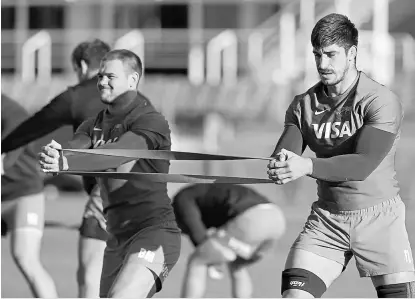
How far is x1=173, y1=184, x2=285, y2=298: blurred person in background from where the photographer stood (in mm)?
9031

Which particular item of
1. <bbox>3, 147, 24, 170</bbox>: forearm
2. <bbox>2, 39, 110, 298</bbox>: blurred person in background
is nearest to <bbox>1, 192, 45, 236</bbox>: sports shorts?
<bbox>3, 147, 24, 170</bbox>: forearm

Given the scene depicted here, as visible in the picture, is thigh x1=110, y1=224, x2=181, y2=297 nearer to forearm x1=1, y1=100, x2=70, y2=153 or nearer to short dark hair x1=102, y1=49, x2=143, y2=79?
short dark hair x1=102, y1=49, x2=143, y2=79

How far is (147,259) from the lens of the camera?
623cm

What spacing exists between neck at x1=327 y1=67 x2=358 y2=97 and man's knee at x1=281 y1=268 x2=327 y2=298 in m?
0.94

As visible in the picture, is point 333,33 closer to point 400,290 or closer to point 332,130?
point 332,130

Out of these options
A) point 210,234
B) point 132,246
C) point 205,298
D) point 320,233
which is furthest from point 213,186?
point 320,233

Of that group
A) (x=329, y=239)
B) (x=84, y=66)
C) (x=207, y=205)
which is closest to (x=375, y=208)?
(x=329, y=239)

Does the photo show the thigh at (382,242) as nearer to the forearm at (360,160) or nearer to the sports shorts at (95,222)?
the forearm at (360,160)

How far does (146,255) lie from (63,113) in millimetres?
1677

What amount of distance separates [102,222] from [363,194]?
305 cm

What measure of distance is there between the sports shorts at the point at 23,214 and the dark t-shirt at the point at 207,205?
114 centimetres

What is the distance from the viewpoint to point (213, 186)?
9141mm

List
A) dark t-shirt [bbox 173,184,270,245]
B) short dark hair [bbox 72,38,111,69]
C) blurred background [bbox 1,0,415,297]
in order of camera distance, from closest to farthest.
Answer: short dark hair [bbox 72,38,111,69]
dark t-shirt [bbox 173,184,270,245]
blurred background [bbox 1,0,415,297]

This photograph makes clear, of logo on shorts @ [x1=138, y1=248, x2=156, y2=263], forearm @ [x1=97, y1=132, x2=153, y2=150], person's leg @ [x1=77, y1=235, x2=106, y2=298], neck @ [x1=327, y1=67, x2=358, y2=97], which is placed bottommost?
person's leg @ [x1=77, y1=235, x2=106, y2=298]
